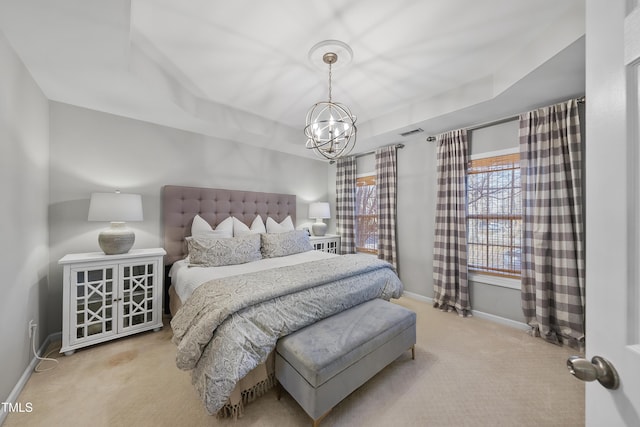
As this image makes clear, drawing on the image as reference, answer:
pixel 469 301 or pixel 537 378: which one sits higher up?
pixel 469 301

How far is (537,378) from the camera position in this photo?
190 centimetres

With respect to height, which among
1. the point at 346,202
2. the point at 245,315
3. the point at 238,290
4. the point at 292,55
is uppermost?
the point at 292,55

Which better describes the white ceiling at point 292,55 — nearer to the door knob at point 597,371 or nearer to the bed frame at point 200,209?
the bed frame at point 200,209

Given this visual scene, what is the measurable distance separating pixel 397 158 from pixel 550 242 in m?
2.11

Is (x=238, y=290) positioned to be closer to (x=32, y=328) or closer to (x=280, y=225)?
(x=32, y=328)

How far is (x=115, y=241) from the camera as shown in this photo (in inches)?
93.0

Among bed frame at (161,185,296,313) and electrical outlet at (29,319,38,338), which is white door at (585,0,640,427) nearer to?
electrical outlet at (29,319,38,338)

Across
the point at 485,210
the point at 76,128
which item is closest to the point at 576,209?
the point at 485,210

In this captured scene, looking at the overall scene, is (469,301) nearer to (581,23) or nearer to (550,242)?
(550,242)

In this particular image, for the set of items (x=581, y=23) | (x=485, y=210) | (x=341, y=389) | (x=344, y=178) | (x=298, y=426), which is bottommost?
(x=298, y=426)

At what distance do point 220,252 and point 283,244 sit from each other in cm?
83

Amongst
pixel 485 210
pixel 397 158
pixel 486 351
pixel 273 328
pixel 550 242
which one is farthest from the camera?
pixel 397 158

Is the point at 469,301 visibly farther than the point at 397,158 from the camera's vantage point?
No

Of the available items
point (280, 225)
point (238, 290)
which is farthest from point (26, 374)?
point (280, 225)
